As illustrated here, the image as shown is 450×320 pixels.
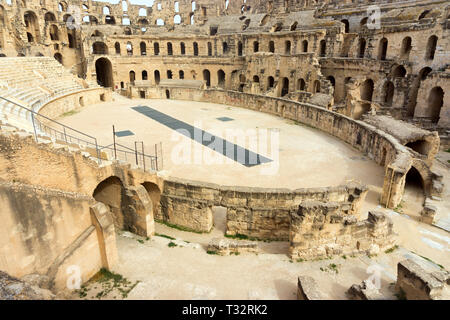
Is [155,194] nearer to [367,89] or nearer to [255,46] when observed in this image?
[367,89]

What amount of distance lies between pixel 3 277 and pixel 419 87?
26.2 m

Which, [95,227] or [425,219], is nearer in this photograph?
[95,227]

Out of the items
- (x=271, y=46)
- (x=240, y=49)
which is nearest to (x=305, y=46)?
(x=271, y=46)

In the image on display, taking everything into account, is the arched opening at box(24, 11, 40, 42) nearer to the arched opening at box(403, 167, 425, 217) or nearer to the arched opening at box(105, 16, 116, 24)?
the arched opening at box(105, 16, 116, 24)

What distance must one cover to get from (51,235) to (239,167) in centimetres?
885

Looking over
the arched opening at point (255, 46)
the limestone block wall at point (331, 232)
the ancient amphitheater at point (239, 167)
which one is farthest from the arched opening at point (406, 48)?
the limestone block wall at point (331, 232)

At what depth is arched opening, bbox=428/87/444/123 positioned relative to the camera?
71.8ft

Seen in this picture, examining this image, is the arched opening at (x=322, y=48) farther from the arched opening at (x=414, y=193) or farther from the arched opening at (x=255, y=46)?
the arched opening at (x=414, y=193)

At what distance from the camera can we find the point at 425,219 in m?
11.1

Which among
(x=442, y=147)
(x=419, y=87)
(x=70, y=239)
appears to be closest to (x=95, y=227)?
(x=70, y=239)

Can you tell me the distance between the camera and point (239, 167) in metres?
14.8

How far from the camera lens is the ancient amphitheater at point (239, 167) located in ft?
25.2

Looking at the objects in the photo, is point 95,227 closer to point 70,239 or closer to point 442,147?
point 70,239

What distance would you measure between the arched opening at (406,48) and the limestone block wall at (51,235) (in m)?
26.3
